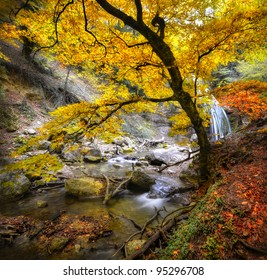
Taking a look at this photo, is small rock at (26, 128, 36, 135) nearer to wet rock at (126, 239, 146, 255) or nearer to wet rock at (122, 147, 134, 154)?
wet rock at (122, 147, 134, 154)

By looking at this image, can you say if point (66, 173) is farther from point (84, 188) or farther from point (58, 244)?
point (58, 244)

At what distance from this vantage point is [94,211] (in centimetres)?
541

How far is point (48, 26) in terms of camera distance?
28.1 feet

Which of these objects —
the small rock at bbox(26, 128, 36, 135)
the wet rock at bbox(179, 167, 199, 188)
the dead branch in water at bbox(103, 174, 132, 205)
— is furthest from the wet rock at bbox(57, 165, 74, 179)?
the wet rock at bbox(179, 167, 199, 188)

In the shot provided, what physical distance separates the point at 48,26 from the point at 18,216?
27.7 ft

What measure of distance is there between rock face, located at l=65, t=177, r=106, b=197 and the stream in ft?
0.70

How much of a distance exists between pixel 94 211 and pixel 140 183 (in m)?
2.39

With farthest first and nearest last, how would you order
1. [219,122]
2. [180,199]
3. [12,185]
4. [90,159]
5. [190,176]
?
[219,122]
[90,159]
[190,176]
[180,199]
[12,185]

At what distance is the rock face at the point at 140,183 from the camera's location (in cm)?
721

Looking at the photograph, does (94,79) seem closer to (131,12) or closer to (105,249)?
(131,12)

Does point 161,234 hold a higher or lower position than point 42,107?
lower

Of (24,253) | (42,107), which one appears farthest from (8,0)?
Result: (24,253)

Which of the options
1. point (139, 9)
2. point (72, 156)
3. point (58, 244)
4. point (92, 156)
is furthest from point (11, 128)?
point (139, 9)

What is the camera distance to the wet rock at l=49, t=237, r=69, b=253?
149 inches
